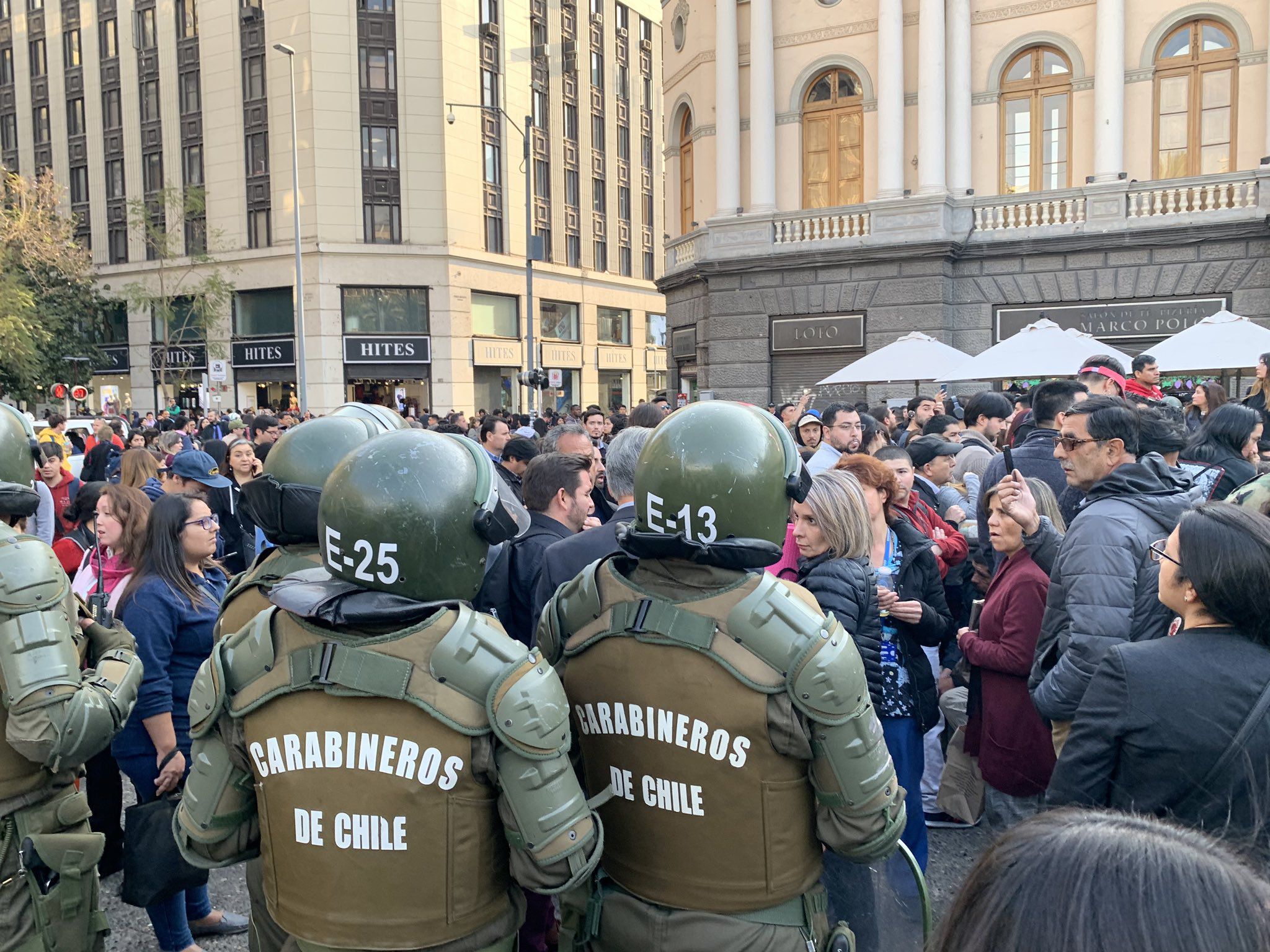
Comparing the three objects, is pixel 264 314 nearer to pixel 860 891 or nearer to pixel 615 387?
pixel 615 387

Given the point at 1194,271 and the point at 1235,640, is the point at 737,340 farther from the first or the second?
the point at 1235,640

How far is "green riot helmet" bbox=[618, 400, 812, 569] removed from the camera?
7.42 ft

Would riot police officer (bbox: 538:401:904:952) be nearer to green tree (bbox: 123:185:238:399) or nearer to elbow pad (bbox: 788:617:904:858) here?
elbow pad (bbox: 788:617:904:858)

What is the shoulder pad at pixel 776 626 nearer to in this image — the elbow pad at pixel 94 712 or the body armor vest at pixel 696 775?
the body armor vest at pixel 696 775

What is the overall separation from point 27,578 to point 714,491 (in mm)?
1882

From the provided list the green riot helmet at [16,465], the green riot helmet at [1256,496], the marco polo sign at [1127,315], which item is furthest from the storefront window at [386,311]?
the green riot helmet at [1256,496]

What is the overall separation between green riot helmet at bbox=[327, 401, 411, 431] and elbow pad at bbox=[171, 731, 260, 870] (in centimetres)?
146

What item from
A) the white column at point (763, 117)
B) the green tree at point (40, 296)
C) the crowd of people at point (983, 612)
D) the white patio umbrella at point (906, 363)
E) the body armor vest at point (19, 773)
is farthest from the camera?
the green tree at point (40, 296)

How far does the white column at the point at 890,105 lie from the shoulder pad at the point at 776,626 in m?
18.2

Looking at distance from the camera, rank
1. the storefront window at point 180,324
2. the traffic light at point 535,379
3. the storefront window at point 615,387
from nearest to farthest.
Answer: the traffic light at point 535,379, the storefront window at point 180,324, the storefront window at point 615,387

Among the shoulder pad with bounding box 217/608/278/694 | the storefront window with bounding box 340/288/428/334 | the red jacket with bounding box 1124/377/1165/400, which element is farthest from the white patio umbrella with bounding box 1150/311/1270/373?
the storefront window with bounding box 340/288/428/334

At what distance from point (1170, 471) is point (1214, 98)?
56.8 ft

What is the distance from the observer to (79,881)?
281 centimetres

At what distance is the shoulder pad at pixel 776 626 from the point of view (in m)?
2.13
